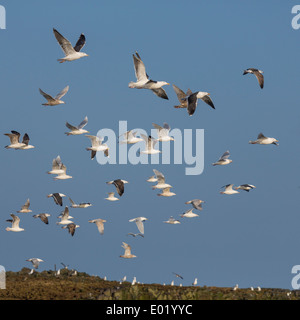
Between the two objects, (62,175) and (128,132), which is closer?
(128,132)

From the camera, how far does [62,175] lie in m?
39.6

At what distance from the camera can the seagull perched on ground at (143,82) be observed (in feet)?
99.9

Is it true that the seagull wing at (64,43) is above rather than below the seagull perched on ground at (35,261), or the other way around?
above

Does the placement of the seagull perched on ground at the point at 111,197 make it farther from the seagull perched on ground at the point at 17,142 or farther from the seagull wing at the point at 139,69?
the seagull wing at the point at 139,69

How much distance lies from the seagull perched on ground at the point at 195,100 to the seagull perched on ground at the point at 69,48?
576 centimetres

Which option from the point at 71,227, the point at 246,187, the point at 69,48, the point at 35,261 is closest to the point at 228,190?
the point at 246,187

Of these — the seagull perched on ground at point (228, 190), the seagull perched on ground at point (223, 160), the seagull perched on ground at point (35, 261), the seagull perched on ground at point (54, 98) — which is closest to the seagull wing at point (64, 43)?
the seagull perched on ground at point (54, 98)

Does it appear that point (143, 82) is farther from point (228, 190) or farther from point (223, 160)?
point (228, 190)

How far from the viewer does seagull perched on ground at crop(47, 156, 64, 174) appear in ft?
129

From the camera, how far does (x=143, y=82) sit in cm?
3112
